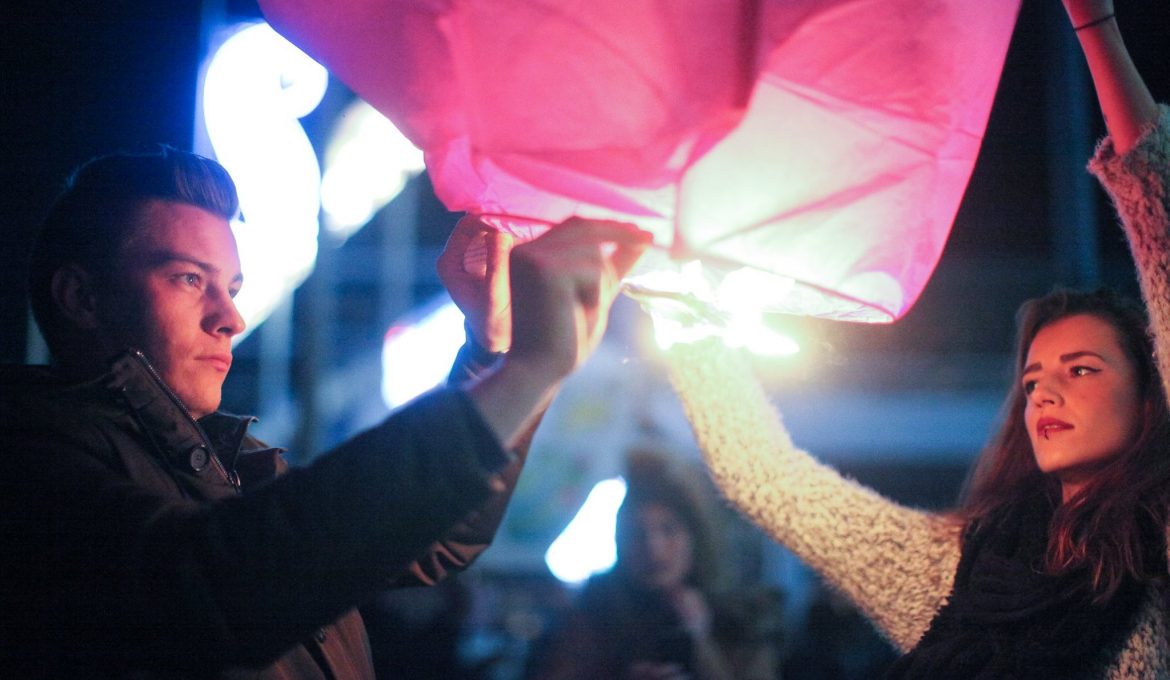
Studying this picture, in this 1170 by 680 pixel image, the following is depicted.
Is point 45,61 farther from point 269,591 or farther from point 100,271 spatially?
point 269,591

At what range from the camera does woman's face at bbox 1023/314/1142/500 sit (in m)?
1.66

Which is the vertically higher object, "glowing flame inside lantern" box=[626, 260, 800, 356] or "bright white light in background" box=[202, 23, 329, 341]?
"bright white light in background" box=[202, 23, 329, 341]

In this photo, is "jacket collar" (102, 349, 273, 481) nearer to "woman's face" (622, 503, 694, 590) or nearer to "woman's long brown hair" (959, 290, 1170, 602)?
"woman's long brown hair" (959, 290, 1170, 602)

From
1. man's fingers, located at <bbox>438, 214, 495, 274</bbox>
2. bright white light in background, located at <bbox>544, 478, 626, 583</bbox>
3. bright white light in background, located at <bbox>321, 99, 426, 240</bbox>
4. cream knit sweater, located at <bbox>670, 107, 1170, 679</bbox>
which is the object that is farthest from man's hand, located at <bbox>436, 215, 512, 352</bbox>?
bright white light in background, located at <bbox>544, 478, 626, 583</bbox>

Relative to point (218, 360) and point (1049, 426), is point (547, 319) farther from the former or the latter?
point (1049, 426)

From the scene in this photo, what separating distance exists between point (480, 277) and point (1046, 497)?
1238 mm

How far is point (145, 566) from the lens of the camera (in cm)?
78

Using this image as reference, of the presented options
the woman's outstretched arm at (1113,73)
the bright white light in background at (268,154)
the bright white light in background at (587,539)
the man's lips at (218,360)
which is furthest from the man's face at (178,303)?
the bright white light in background at (587,539)

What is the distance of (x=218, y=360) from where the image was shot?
1.25 meters

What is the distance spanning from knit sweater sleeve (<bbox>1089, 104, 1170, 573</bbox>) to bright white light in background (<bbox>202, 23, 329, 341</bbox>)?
13.2 feet

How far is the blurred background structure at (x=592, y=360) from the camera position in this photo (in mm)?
2635

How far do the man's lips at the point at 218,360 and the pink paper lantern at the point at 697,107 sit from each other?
0.42 metres

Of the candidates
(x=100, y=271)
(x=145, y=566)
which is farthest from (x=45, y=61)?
(x=145, y=566)

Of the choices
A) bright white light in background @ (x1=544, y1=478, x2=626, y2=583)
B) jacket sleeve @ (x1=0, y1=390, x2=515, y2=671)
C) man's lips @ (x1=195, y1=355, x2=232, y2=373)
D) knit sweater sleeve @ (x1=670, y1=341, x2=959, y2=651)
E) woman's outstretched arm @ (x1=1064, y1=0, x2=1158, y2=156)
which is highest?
woman's outstretched arm @ (x1=1064, y1=0, x2=1158, y2=156)
